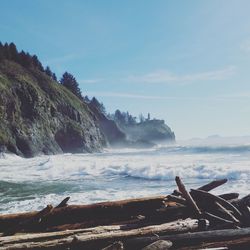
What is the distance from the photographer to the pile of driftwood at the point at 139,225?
477 cm

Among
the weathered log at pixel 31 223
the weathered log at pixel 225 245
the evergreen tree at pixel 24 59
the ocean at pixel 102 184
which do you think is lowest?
the ocean at pixel 102 184

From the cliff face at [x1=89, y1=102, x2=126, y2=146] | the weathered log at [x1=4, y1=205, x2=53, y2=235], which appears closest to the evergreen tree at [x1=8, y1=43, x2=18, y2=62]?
the cliff face at [x1=89, y1=102, x2=126, y2=146]

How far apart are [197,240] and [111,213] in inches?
59.0

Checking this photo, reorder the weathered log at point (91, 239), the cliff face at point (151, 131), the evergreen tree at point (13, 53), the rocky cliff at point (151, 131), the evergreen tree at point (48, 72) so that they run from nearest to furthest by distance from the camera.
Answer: the weathered log at point (91, 239), the evergreen tree at point (13, 53), the evergreen tree at point (48, 72), the rocky cliff at point (151, 131), the cliff face at point (151, 131)

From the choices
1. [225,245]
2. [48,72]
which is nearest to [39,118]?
[48,72]

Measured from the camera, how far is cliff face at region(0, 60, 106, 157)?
50.9m

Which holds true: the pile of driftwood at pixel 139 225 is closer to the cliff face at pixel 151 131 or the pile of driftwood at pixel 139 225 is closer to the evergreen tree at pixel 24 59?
the evergreen tree at pixel 24 59

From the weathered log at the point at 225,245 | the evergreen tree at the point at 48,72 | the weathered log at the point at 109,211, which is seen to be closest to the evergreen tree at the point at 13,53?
the evergreen tree at the point at 48,72

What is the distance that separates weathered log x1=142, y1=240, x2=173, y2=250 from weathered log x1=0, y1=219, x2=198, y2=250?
410 millimetres

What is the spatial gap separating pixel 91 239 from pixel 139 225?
32.7 inches

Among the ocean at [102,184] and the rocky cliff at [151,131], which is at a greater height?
the rocky cliff at [151,131]

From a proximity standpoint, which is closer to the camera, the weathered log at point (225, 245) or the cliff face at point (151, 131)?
the weathered log at point (225, 245)

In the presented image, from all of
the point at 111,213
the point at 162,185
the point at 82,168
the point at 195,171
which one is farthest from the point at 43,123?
the point at 111,213

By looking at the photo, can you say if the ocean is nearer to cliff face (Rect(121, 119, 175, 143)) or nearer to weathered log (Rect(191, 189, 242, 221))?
weathered log (Rect(191, 189, 242, 221))
